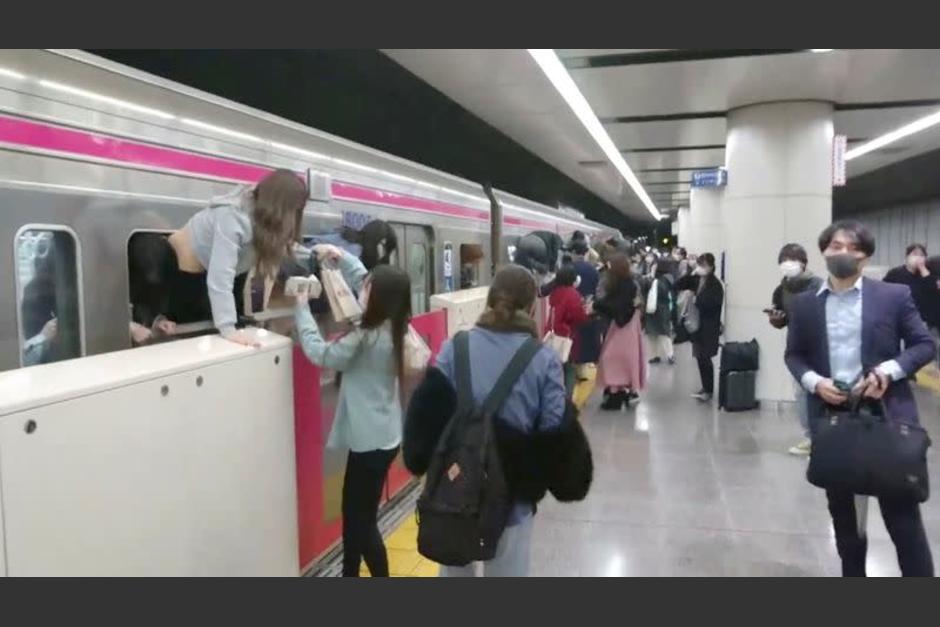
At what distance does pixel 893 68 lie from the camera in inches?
261

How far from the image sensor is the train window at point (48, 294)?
9.43 ft

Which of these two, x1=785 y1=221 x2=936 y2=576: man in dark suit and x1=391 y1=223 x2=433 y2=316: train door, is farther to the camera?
x1=391 y1=223 x2=433 y2=316: train door

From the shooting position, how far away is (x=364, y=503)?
318 cm

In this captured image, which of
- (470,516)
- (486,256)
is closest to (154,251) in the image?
(470,516)

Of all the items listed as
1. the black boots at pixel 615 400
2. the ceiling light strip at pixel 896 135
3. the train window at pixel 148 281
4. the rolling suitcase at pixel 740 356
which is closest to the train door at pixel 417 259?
the black boots at pixel 615 400

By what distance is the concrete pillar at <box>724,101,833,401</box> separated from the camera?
7.58m

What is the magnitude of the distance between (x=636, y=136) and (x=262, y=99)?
19.8 feet

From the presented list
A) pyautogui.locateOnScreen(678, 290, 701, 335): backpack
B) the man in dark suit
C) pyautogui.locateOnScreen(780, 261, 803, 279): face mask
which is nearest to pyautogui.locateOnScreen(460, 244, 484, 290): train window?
pyautogui.locateOnScreen(678, 290, 701, 335): backpack

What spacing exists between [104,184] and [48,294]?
515 millimetres

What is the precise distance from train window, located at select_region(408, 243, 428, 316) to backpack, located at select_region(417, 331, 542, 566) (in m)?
4.40

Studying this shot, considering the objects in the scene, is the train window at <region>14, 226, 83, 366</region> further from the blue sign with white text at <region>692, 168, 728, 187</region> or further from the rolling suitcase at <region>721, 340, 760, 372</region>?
the blue sign with white text at <region>692, 168, 728, 187</region>

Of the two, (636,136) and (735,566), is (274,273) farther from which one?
(636,136)

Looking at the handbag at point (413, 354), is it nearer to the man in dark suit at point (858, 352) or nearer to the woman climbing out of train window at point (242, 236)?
the woman climbing out of train window at point (242, 236)

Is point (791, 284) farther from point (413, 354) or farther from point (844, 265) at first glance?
point (413, 354)
